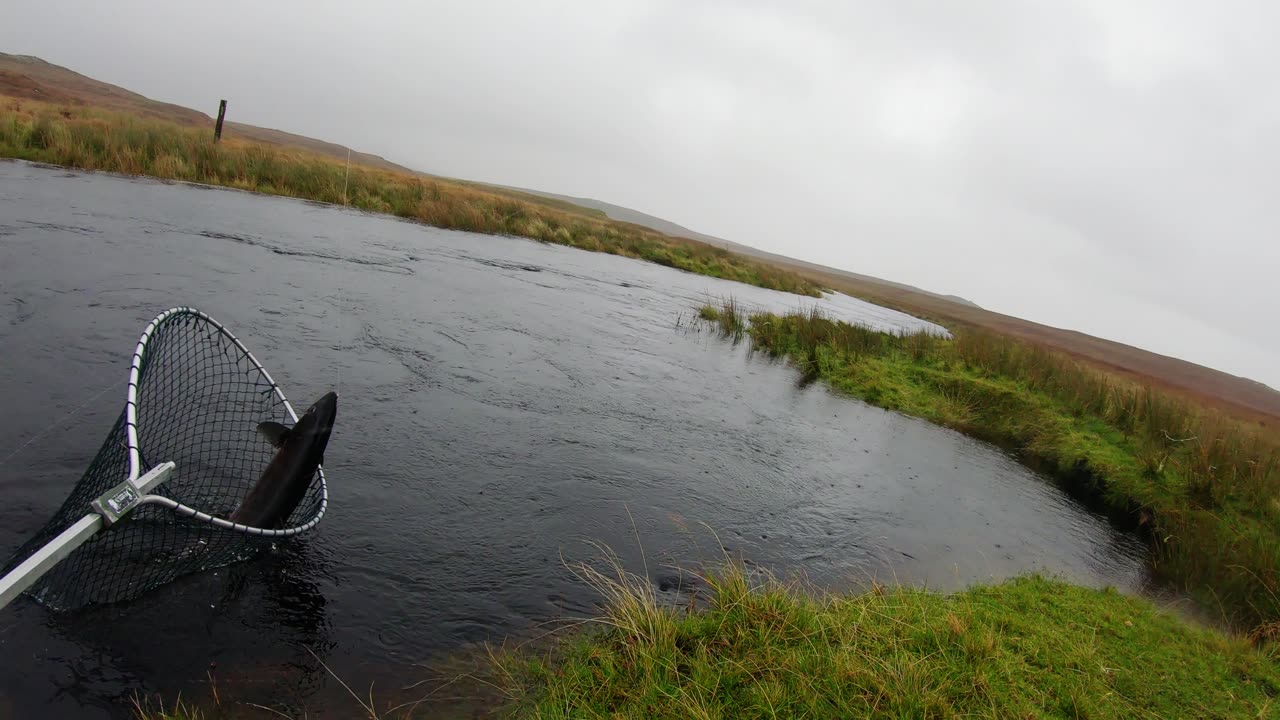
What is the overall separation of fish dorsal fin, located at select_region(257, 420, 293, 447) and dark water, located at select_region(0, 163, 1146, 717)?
1165mm

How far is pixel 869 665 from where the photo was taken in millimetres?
4043

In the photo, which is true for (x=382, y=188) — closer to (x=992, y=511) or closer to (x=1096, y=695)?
(x=992, y=511)

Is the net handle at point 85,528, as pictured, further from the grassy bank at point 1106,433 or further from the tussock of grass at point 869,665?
the grassy bank at point 1106,433

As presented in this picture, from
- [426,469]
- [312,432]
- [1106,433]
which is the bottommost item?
[426,469]

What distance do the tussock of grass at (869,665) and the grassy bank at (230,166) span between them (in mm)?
25417

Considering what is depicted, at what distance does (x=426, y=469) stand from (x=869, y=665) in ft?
16.1

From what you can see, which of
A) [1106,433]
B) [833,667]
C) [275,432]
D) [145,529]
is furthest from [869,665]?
[1106,433]

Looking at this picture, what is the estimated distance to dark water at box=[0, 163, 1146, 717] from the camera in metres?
3.99

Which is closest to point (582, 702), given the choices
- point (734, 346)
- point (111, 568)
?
point (111, 568)

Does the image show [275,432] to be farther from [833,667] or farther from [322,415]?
[833,667]

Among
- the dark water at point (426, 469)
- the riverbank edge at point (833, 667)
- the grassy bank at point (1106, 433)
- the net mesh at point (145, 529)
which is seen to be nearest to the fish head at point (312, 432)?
the net mesh at point (145, 529)

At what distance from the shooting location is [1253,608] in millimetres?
7121

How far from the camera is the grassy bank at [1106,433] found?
8.48m

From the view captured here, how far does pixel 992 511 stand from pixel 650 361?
769 centimetres
